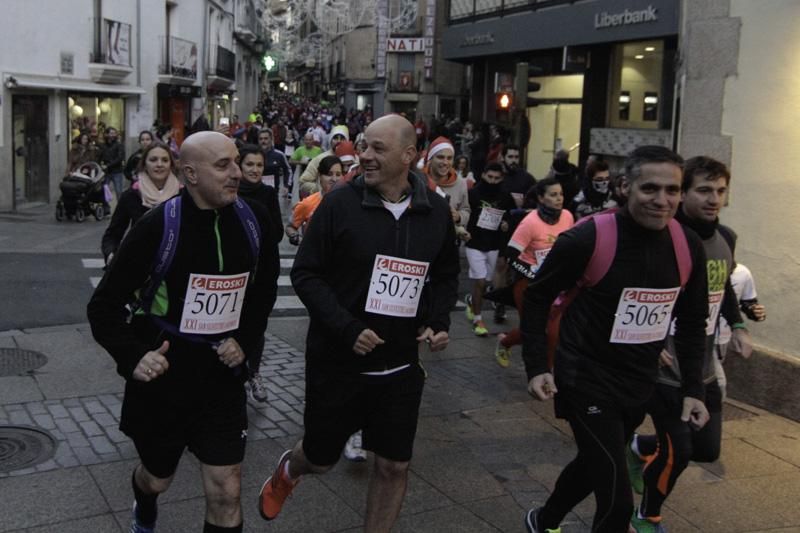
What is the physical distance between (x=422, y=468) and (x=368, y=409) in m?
1.50

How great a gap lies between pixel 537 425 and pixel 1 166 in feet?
49.6

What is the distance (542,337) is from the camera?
376 centimetres

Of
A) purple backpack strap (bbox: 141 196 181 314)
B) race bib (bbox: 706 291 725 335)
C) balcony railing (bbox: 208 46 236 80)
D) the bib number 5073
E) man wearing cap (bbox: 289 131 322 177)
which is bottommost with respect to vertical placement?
race bib (bbox: 706 291 725 335)

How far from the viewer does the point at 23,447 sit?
5258 mm

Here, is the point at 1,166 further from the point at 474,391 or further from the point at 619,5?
the point at 474,391

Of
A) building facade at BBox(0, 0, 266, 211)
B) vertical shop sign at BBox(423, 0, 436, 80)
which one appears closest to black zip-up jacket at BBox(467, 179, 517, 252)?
building facade at BBox(0, 0, 266, 211)

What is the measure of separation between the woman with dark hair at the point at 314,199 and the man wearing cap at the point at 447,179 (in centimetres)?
81

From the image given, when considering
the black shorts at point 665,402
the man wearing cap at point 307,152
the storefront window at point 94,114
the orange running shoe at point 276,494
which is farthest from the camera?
the storefront window at point 94,114

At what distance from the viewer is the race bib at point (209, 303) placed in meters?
3.54

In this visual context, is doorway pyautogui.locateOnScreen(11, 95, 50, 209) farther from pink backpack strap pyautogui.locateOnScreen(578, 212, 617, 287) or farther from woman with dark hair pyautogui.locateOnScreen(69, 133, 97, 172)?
pink backpack strap pyautogui.locateOnScreen(578, 212, 617, 287)

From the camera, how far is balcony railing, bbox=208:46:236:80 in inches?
1438

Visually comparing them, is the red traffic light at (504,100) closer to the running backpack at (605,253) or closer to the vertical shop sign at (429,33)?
the running backpack at (605,253)

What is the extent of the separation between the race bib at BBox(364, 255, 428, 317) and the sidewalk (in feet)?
4.05

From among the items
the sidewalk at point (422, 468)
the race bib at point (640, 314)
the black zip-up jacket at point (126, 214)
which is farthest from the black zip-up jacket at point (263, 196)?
the race bib at point (640, 314)
